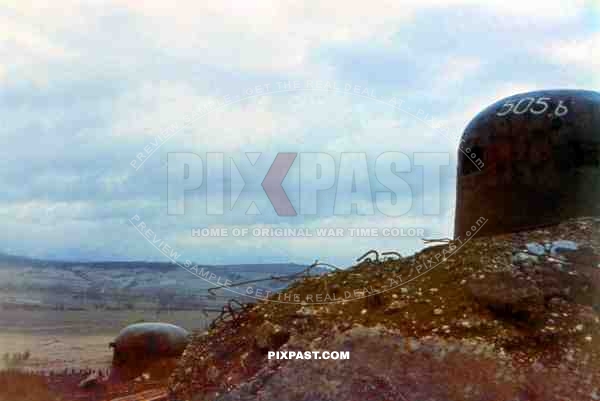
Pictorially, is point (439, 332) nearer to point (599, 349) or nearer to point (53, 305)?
point (599, 349)

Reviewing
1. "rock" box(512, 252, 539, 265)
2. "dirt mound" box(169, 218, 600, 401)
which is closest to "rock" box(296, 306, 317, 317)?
"dirt mound" box(169, 218, 600, 401)

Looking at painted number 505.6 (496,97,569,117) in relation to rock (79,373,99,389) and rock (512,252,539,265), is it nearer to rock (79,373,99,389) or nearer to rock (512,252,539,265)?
rock (512,252,539,265)

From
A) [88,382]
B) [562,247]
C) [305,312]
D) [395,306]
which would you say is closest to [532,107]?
[562,247]

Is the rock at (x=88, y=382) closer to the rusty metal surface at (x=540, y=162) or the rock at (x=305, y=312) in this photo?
the rock at (x=305, y=312)

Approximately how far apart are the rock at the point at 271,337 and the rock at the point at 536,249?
1822mm

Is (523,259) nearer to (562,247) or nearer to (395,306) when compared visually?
(562,247)

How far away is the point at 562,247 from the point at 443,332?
1.18 metres

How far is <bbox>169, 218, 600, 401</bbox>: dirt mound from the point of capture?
3293 mm

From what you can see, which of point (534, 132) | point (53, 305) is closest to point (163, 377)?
point (53, 305)

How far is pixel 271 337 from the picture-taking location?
414cm

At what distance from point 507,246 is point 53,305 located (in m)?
8.71

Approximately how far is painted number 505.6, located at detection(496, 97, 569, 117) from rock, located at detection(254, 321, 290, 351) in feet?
8.31

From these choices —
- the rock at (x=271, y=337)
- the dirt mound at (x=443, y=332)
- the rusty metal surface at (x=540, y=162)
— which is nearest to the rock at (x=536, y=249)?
the dirt mound at (x=443, y=332)

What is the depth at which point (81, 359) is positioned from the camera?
11.2 meters
